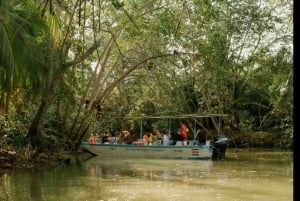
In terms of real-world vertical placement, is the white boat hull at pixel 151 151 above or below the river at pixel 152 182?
above

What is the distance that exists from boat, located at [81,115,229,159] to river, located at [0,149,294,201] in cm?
112

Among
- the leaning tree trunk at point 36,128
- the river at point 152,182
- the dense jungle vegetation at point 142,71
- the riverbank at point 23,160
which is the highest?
the dense jungle vegetation at point 142,71

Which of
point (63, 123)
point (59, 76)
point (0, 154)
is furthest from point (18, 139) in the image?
point (63, 123)

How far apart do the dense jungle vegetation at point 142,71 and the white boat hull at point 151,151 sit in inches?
51.1

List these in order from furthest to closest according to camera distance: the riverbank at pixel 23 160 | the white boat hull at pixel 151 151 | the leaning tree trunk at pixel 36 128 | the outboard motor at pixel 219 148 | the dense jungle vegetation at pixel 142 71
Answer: the outboard motor at pixel 219 148 < the white boat hull at pixel 151 151 < the leaning tree trunk at pixel 36 128 < the riverbank at pixel 23 160 < the dense jungle vegetation at pixel 142 71

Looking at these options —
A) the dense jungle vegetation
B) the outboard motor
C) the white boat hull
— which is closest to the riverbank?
the dense jungle vegetation

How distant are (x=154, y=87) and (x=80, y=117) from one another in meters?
3.85

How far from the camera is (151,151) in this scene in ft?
62.6

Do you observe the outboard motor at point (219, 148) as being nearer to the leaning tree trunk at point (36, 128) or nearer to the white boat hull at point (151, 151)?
the white boat hull at point (151, 151)

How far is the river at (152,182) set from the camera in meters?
10.0

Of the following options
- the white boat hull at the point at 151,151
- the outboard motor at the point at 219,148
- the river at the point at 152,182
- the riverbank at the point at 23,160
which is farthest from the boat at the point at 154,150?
the riverbank at the point at 23,160

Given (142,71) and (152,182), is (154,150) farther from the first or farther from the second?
(152,182)

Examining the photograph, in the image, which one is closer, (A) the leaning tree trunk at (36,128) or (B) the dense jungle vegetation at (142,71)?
(B) the dense jungle vegetation at (142,71)

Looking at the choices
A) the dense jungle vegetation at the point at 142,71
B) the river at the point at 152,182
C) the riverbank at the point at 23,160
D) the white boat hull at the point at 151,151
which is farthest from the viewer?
the white boat hull at the point at 151,151
